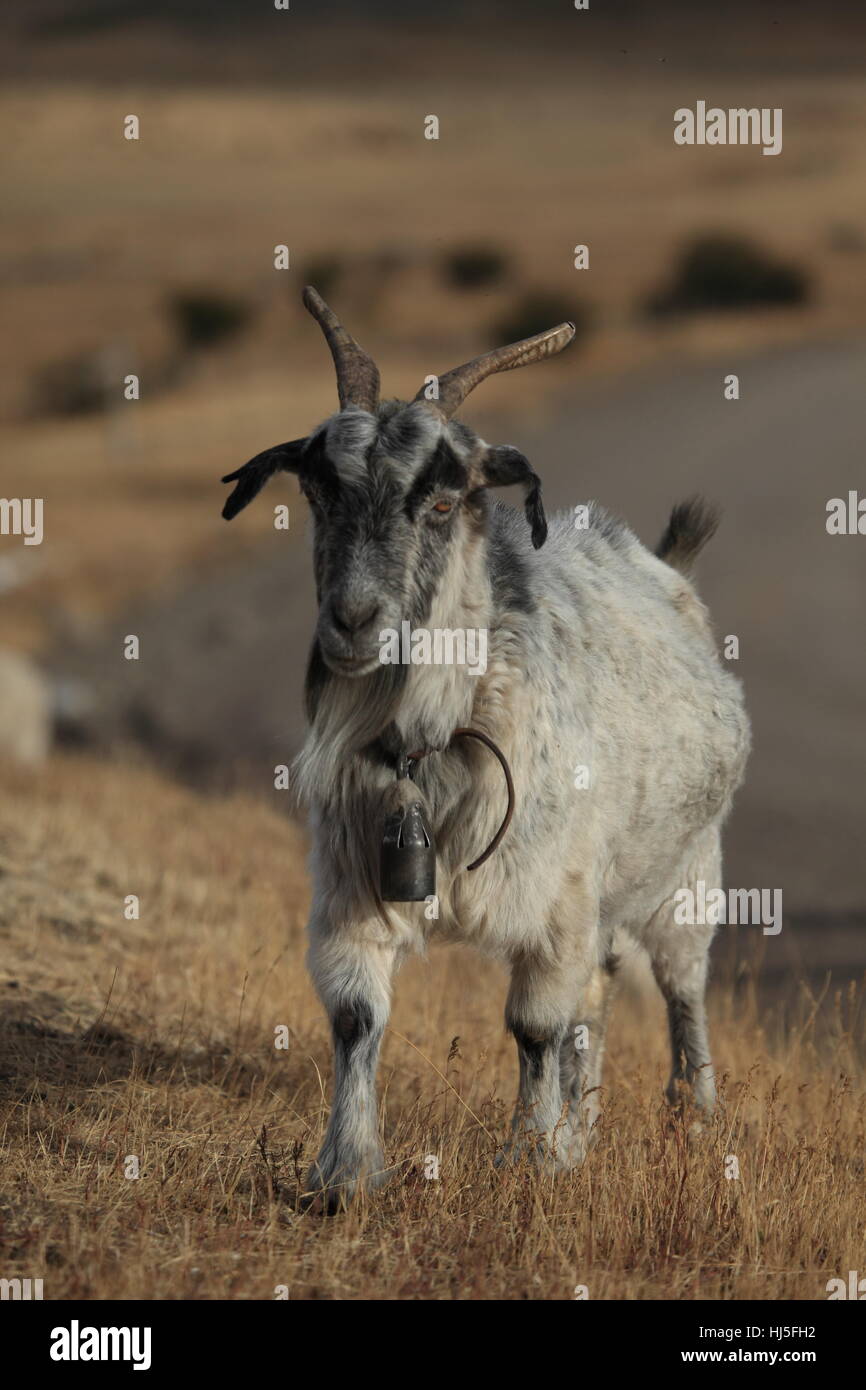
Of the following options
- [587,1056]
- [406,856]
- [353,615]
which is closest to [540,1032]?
[406,856]

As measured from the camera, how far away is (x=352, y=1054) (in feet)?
20.1

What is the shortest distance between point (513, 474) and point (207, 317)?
209 ft

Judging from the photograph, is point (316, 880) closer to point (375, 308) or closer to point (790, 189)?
point (375, 308)

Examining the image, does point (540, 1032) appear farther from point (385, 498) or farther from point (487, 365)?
point (487, 365)

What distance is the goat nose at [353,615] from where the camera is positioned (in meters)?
5.66

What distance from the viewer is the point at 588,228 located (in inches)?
2849

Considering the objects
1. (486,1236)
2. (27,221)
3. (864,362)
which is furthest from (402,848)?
(27,221)

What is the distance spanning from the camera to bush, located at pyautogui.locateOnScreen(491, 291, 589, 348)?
62244 millimetres

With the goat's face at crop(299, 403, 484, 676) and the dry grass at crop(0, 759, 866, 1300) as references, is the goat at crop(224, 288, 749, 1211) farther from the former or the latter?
the dry grass at crop(0, 759, 866, 1300)

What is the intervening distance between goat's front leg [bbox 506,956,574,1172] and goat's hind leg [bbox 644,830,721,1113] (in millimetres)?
1911

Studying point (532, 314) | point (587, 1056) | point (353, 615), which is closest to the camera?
point (353, 615)

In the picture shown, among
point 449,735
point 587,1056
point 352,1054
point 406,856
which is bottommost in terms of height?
point 352,1054

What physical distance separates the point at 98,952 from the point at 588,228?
6651 centimetres

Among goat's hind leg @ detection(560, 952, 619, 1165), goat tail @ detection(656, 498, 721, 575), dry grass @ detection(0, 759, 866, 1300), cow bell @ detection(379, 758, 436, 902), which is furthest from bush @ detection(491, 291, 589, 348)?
cow bell @ detection(379, 758, 436, 902)
